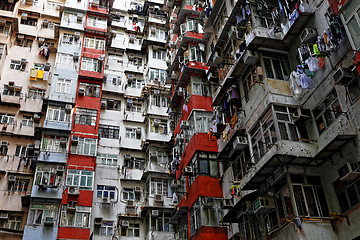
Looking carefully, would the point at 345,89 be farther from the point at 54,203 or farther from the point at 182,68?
the point at 54,203

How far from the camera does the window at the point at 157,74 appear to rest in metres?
33.0

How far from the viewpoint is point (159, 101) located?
105 ft

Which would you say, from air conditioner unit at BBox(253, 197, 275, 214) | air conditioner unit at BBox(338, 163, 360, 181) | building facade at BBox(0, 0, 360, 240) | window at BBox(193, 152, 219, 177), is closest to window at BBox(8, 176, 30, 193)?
building facade at BBox(0, 0, 360, 240)

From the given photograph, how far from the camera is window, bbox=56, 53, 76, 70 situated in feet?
99.2

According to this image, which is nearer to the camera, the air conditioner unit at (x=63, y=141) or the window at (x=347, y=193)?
the window at (x=347, y=193)

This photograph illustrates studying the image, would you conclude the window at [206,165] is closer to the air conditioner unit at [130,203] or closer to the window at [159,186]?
the window at [159,186]

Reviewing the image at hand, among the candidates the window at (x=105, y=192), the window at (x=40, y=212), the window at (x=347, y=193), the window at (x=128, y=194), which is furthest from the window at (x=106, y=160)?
the window at (x=347, y=193)

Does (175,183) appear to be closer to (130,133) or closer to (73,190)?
(130,133)

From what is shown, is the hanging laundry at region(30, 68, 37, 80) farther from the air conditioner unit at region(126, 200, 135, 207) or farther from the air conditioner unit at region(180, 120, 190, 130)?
the air conditioner unit at region(180, 120, 190, 130)

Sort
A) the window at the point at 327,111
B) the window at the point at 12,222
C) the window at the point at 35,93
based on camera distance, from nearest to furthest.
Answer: the window at the point at 327,111 → the window at the point at 12,222 → the window at the point at 35,93

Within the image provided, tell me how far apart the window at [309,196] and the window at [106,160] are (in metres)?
18.2

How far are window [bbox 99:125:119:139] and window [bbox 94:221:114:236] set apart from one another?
6963 millimetres

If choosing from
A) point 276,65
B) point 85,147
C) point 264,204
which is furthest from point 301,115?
point 85,147

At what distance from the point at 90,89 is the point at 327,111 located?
2072cm
